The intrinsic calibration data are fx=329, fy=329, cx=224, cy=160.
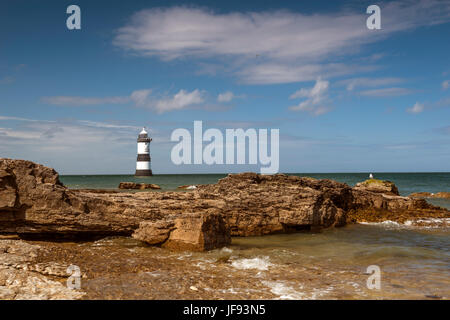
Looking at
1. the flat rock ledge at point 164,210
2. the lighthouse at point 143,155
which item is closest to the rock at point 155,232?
the flat rock ledge at point 164,210

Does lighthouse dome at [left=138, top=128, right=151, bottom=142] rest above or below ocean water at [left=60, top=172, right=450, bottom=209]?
above

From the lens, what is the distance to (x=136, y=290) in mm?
5684

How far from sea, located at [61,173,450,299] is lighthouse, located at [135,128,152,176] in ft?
222

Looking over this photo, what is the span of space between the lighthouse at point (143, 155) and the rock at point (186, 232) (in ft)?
223

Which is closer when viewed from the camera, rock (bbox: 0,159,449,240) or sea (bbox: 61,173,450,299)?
sea (bbox: 61,173,450,299)

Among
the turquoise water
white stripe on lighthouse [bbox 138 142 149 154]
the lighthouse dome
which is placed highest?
the lighthouse dome

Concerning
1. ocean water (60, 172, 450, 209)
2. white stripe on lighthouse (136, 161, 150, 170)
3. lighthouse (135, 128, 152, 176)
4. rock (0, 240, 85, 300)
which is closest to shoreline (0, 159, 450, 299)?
rock (0, 240, 85, 300)

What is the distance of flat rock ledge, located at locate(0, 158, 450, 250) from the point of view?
9477 mm

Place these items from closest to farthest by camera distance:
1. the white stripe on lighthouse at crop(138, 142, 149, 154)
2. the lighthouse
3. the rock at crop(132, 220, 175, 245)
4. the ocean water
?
the rock at crop(132, 220, 175, 245)
the ocean water
the lighthouse
the white stripe on lighthouse at crop(138, 142, 149, 154)

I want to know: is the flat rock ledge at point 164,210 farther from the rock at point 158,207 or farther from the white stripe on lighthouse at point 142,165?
the white stripe on lighthouse at point 142,165

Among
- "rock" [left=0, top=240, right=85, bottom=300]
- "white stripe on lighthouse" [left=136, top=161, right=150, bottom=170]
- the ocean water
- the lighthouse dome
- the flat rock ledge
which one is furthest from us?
"white stripe on lighthouse" [left=136, top=161, right=150, bottom=170]

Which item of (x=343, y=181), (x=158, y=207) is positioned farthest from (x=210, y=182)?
(x=158, y=207)

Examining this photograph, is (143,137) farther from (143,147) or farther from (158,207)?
(158,207)

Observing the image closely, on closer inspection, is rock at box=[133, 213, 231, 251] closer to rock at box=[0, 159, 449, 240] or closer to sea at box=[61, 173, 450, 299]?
rock at box=[0, 159, 449, 240]
